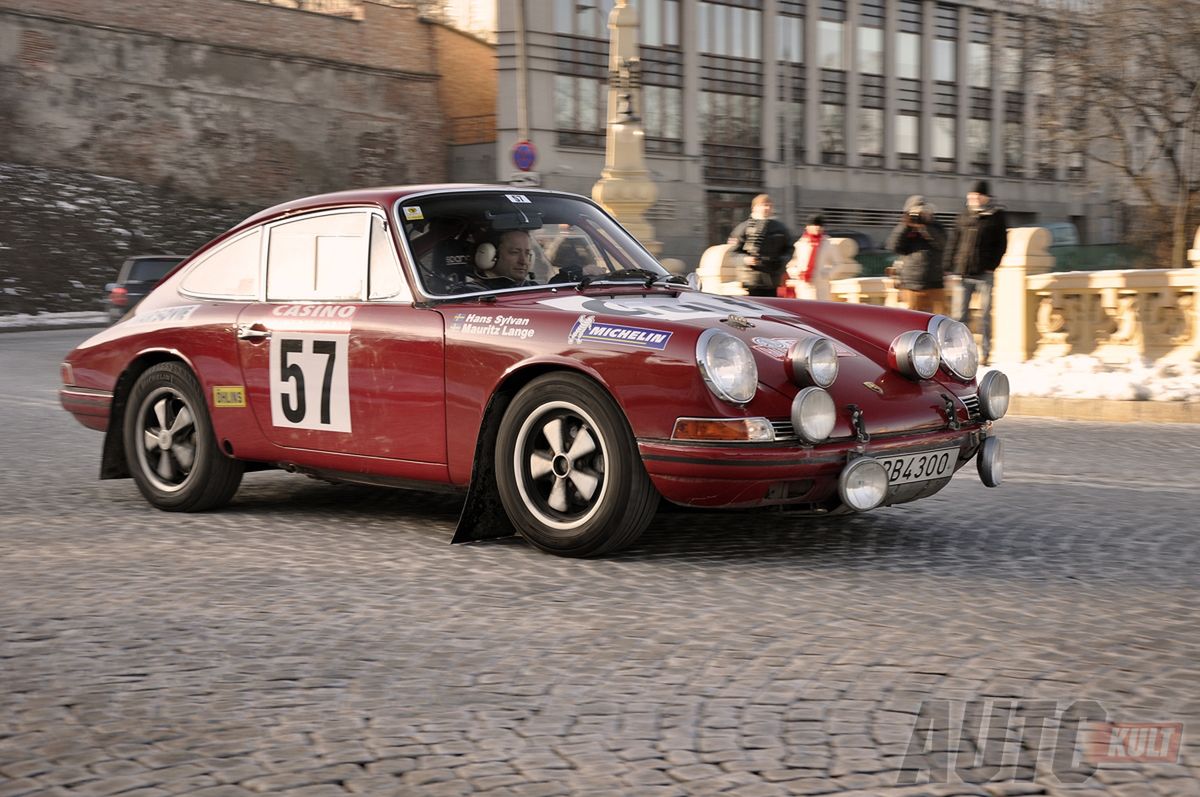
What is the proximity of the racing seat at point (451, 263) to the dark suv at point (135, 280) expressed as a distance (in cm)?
2056

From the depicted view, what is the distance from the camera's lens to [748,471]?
5.62 m

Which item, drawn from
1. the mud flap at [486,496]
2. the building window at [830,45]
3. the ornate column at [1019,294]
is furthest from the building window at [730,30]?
the mud flap at [486,496]

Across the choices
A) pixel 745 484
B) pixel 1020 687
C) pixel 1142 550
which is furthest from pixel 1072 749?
pixel 1142 550

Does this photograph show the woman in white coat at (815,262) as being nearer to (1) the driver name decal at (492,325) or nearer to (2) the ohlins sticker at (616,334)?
(1) the driver name decal at (492,325)

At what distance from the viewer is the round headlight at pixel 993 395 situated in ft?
21.5

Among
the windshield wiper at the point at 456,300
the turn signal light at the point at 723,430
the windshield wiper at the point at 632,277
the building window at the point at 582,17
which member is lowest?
the turn signal light at the point at 723,430

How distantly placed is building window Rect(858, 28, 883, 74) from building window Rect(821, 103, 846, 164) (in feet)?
7.60

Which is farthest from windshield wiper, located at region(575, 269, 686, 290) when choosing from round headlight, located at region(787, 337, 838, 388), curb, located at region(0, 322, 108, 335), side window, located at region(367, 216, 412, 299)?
curb, located at region(0, 322, 108, 335)

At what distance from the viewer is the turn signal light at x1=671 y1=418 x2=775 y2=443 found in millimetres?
5609

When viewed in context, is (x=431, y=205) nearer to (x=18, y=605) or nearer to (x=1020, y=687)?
(x=18, y=605)

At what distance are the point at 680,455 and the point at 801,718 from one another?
1.87 meters

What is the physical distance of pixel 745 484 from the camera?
18.6ft

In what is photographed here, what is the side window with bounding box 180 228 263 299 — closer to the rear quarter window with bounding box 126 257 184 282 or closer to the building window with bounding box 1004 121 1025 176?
the rear quarter window with bounding box 126 257 184 282

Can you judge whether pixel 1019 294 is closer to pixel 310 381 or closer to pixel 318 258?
pixel 318 258
